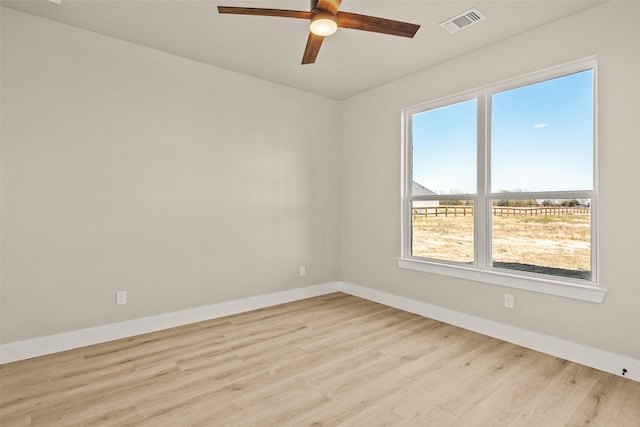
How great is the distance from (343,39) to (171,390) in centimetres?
313

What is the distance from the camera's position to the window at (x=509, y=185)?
2.75 meters

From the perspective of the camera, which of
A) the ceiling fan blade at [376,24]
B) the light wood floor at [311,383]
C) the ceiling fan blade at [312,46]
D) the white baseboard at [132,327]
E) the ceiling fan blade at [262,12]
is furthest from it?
the white baseboard at [132,327]

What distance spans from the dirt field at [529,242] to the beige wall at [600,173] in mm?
210

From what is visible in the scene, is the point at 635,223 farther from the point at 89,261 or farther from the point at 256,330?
the point at 89,261

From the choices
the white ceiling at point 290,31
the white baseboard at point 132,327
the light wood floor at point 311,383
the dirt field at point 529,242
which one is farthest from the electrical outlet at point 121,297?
the dirt field at point 529,242

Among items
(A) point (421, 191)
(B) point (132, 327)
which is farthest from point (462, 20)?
(B) point (132, 327)

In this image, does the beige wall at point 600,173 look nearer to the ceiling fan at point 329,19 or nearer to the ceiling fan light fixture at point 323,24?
the ceiling fan at point 329,19

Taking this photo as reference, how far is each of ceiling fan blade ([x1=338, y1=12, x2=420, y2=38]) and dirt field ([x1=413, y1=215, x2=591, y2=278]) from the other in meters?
1.96

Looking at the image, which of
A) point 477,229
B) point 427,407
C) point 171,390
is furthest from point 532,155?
point 171,390

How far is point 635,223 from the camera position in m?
2.40

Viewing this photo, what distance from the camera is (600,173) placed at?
2578 mm

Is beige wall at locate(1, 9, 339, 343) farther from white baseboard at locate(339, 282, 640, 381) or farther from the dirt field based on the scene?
the dirt field

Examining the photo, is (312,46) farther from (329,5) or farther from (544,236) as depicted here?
(544,236)

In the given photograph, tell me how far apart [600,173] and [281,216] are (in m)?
3.14
